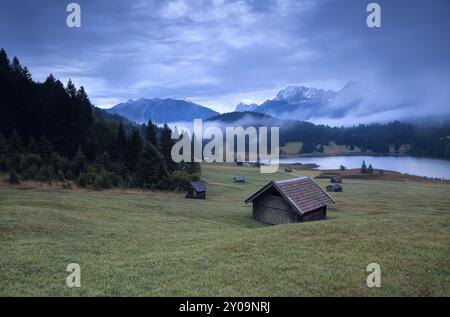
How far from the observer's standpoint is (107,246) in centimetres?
2134

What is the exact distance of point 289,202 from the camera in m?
38.8

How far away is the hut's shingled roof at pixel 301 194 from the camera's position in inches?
1537

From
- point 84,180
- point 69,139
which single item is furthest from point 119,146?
point 84,180

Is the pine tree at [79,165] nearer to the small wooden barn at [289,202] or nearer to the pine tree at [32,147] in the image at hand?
the pine tree at [32,147]

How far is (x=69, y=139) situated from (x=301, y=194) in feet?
161

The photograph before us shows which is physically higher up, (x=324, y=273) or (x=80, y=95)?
(x=80, y=95)

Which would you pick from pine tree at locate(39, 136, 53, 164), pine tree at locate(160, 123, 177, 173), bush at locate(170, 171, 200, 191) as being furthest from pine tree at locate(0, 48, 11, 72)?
bush at locate(170, 171, 200, 191)

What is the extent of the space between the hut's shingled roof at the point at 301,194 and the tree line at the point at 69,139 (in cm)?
3040

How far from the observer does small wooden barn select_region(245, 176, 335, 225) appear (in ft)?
129

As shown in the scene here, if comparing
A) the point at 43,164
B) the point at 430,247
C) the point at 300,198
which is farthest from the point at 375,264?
the point at 43,164

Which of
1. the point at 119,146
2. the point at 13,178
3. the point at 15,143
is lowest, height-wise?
the point at 13,178

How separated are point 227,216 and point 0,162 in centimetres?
3724

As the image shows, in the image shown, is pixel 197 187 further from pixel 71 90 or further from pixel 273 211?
pixel 71 90
